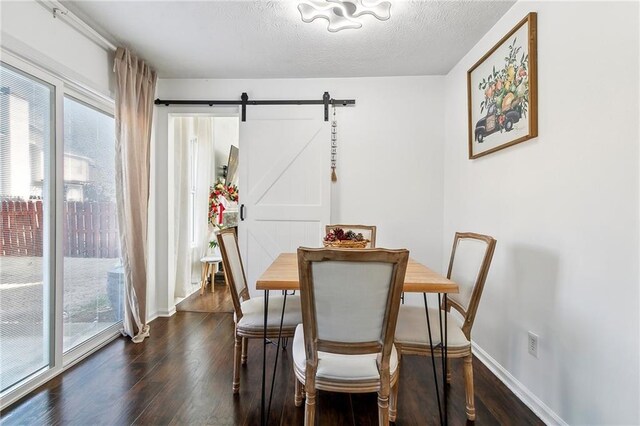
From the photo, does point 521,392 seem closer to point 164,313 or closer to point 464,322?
point 464,322

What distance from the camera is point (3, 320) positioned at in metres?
1.71

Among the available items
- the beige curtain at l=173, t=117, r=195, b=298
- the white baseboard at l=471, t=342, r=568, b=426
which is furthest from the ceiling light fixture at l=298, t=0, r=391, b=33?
the white baseboard at l=471, t=342, r=568, b=426

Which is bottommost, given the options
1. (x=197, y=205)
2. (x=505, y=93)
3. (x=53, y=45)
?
(x=197, y=205)

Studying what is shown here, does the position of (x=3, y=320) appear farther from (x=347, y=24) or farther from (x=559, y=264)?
(x=559, y=264)

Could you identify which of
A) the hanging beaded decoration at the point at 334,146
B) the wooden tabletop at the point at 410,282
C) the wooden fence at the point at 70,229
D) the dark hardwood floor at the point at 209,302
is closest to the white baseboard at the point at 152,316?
the dark hardwood floor at the point at 209,302

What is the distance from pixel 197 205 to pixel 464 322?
350cm

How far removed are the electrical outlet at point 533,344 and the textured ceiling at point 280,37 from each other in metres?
2.07

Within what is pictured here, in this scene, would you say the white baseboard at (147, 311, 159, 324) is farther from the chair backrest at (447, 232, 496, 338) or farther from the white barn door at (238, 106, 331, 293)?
the chair backrest at (447, 232, 496, 338)

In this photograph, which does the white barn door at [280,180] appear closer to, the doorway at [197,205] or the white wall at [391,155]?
the white wall at [391,155]

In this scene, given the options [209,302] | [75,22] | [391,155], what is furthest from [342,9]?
[209,302]

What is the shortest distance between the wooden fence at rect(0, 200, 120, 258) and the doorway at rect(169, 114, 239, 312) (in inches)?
27.0

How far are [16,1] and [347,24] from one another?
1891 mm

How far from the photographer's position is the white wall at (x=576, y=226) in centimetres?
123

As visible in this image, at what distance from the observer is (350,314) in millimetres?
1186
